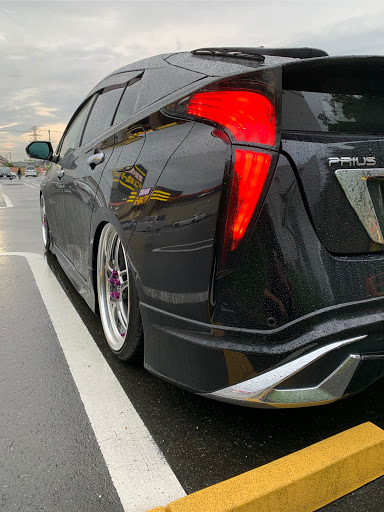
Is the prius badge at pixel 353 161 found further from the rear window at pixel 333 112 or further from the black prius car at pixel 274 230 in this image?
the rear window at pixel 333 112

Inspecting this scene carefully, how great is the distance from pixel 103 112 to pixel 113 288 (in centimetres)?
126

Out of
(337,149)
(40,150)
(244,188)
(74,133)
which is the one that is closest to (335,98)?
(337,149)

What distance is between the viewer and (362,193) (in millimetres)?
1568

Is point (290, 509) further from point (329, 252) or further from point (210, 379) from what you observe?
point (329, 252)

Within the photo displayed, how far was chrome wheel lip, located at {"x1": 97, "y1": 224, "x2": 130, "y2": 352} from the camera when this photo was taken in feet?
8.43

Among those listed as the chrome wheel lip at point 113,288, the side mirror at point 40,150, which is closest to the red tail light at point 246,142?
the chrome wheel lip at point 113,288

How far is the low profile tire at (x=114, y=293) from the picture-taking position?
8.02 feet

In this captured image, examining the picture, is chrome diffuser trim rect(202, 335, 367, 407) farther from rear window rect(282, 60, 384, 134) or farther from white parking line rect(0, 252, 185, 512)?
rear window rect(282, 60, 384, 134)

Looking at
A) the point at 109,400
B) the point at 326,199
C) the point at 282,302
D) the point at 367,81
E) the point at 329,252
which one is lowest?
the point at 109,400

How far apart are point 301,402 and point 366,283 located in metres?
0.48

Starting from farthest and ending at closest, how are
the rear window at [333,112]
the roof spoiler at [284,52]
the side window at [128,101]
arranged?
the side window at [128,101], the roof spoiler at [284,52], the rear window at [333,112]

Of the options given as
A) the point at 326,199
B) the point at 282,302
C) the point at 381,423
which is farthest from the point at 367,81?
the point at 381,423

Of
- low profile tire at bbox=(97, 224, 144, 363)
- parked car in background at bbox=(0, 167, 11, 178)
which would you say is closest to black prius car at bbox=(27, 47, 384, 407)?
low profile tire at bbox=(97, 224, 144, 363)

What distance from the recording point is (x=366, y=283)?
5.19ft
